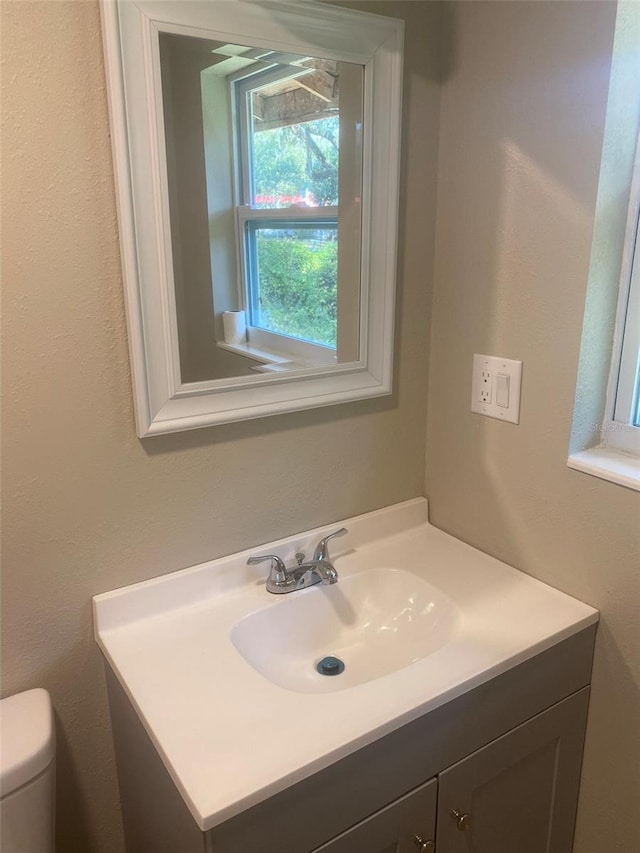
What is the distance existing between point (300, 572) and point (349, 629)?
6.6 inches

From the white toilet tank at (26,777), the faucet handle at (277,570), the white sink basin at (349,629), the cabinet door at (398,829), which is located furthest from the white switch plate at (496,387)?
the white toilet tank at (26,777)

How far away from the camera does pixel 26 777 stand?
97 centimetres

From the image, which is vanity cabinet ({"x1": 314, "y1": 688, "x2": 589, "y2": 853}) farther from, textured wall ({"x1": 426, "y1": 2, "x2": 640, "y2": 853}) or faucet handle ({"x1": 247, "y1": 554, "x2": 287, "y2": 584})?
faucet handle ({"x1": 247, "y1": 554, "x2": 287, "y2": 584})

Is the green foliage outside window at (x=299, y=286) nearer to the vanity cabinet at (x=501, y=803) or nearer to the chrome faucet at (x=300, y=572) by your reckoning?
the chrome faucet at (x=300, y=572)

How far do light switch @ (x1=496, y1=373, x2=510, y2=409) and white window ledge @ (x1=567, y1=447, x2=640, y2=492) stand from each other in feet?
0.56

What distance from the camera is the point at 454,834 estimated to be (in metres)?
1.10

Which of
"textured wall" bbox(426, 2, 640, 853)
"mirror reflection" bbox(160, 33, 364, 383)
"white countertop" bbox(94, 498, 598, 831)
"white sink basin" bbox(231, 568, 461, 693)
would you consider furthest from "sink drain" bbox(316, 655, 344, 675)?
"mirror reflection" bbox(160, 33, 364, 383)

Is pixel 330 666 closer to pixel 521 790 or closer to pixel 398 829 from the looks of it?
pixel 398 829

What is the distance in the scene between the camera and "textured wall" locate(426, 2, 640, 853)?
1077mm

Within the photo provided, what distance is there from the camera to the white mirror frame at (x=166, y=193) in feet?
3.15

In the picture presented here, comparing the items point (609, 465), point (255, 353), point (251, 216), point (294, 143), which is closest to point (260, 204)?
point (251, 216)

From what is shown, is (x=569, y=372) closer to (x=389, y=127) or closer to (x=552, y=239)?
(x=552, y=239)

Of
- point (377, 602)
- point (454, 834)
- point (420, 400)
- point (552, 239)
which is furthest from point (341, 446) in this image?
point (454, 834)

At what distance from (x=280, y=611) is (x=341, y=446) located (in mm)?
366
